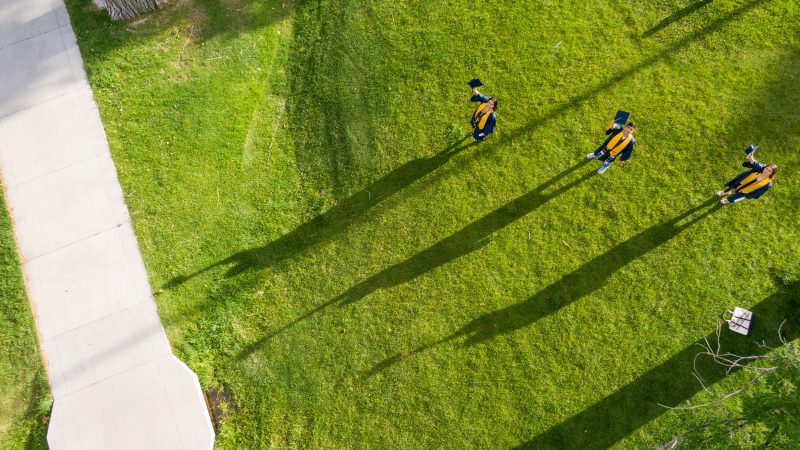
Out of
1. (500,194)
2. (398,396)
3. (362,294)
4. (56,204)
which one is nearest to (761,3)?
(500,194)

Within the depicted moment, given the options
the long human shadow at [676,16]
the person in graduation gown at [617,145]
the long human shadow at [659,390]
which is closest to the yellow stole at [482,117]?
the person in graduation gown at [617,145]

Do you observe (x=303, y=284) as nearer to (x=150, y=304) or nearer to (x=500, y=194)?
(x=150, y=304)

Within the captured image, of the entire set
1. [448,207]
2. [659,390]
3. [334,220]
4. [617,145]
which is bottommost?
[659,390]

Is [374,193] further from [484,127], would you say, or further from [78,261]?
[78,261]

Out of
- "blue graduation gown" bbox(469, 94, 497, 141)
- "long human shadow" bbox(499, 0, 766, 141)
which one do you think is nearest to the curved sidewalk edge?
"blue graduation gown" bbox(469, 94, 497, 141)

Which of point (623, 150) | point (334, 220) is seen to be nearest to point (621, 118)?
point (623, 150)

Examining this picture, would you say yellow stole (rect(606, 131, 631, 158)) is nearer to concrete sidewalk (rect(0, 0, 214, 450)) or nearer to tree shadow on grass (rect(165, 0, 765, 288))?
tree shadow on grass (rect(165, 0, 765, 288))

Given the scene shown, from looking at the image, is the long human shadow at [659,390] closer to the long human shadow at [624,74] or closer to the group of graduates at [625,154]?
the group of graduates at [625,154]
